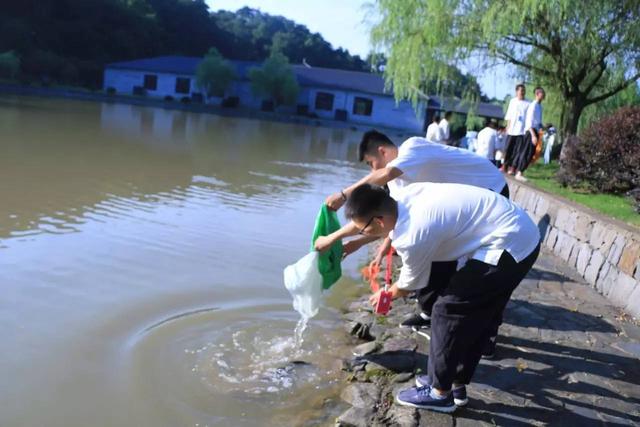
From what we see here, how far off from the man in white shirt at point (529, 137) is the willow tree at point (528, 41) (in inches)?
85.6

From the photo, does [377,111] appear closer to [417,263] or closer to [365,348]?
[365,348]

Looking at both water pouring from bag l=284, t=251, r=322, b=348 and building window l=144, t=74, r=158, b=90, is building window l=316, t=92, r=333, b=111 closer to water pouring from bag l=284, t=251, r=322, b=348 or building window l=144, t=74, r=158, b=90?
building window l=144, t=74, r=158, b=90

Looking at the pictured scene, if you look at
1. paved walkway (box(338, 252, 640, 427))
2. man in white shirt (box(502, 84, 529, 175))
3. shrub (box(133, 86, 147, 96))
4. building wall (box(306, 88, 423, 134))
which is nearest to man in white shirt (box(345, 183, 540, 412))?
paved walkway (box(338, 252, 640, 427))

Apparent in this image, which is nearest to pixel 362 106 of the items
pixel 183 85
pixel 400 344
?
pixel 183 85

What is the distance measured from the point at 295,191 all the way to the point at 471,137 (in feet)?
26.6

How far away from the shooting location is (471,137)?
17.3 m

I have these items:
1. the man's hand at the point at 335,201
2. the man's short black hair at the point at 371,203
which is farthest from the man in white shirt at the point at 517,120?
the man's short black hair at the point at 371,203

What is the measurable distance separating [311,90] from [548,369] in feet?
142

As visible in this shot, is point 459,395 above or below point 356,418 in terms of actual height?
above

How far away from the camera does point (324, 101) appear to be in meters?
45.3

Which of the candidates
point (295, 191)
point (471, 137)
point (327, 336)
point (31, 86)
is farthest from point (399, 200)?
point (31, 86)

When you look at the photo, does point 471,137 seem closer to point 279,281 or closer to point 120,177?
point 120,177

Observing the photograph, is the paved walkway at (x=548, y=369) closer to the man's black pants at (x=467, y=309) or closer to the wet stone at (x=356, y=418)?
the wet stone at (x=356, y=418)

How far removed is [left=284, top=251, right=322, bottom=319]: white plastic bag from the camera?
3.99 m
